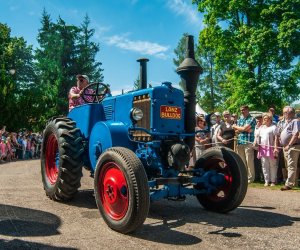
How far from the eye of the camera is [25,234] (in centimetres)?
419

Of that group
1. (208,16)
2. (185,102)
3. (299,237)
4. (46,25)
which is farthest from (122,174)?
(46,25)

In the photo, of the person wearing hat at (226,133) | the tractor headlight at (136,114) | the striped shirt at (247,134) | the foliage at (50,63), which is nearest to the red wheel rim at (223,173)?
the tractor headlight at (136,114)

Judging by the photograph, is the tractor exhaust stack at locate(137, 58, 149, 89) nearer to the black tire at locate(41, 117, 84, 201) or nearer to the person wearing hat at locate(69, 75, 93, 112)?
the black tire at locate(41, 117, 84, 201)

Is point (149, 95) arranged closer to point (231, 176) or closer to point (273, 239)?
point (231, 176)

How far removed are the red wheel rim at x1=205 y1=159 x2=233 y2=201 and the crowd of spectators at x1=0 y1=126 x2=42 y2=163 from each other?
14466 millimetres

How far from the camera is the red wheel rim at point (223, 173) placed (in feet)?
17.4

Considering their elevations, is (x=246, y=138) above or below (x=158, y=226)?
above

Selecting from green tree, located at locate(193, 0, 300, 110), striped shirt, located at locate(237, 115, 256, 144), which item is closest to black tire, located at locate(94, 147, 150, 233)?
striped shirt, located at locate(237, 115, 256, 144)

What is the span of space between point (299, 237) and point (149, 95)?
250 cm

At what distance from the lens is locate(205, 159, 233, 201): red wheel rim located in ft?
17.4

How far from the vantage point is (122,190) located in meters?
4.45

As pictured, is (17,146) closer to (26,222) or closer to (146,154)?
(26,222)

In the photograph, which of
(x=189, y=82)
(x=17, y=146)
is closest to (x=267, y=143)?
(x=189, y=82)

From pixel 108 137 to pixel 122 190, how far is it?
41.3 inches
